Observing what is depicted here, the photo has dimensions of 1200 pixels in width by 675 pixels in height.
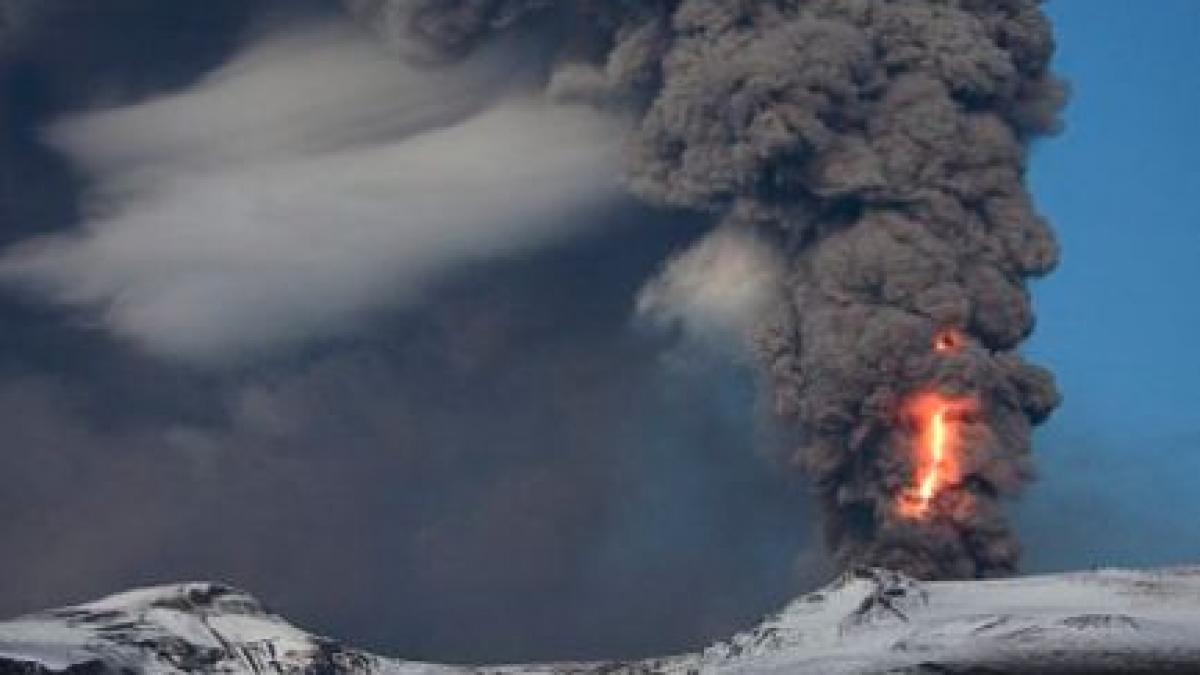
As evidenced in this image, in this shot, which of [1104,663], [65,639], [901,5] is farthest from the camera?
[901,5]

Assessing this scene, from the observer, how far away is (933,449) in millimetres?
55312

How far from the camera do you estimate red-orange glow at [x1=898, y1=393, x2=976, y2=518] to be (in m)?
54.9

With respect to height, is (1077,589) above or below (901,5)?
below

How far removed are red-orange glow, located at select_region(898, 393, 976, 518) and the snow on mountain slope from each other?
2197 mm

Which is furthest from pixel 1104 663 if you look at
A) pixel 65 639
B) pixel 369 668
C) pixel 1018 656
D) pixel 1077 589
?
pixel 65 639

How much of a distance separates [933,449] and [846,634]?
20.8 ft

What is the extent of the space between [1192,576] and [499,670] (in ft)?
42.3

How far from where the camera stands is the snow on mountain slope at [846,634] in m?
47.8

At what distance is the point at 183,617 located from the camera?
53.6 m

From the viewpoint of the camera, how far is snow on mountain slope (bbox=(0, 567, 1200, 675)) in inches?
1881

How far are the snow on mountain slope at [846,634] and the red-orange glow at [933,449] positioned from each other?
7.21ft

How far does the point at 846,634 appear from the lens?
5000cm

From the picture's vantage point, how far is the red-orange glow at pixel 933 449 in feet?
180

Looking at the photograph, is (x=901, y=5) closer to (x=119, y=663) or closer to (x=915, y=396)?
(x=915, y=396)
